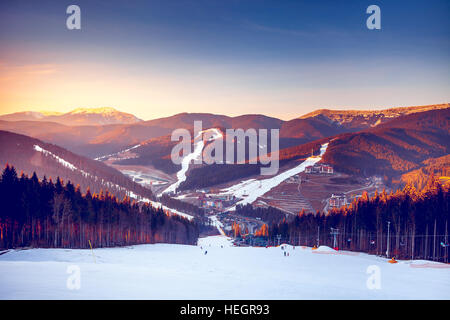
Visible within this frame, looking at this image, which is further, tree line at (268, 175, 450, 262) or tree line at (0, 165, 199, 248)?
tree line at (268, 175, 450, 262)

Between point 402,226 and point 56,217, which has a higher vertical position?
point 56,217

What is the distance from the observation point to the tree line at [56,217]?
48209 millimetres

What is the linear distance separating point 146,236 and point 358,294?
67363mm

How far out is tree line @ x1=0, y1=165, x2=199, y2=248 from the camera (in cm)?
4821

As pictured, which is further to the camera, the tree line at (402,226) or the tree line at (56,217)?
the tree line at (402,226)

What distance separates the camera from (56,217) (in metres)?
52.4

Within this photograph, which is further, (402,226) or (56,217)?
(402,226)
